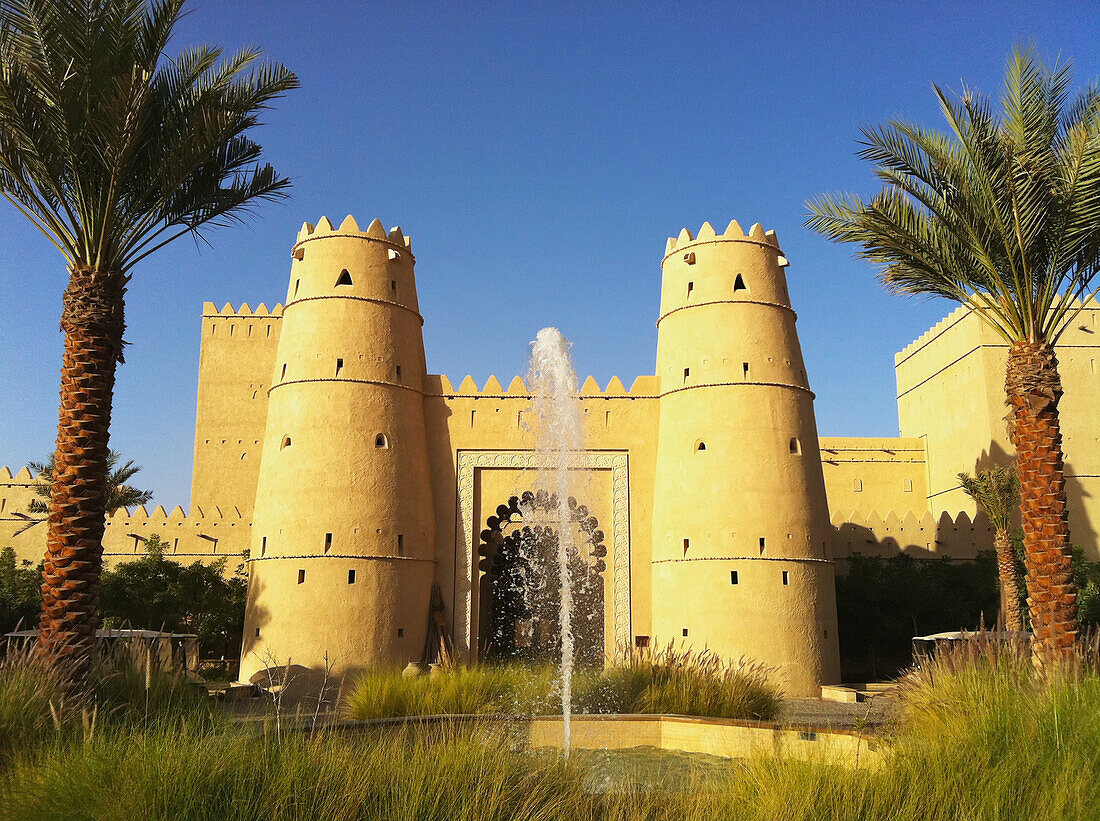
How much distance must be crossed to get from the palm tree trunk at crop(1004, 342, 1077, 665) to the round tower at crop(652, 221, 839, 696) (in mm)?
8471

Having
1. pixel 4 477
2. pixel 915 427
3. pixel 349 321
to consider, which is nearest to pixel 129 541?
pixel 4 477

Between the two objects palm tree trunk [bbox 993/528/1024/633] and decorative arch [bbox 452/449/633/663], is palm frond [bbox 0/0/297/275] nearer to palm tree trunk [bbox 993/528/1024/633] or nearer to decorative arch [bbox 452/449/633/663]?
decorative arch [bbox 452/449/633/663]

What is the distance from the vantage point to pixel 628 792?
5.94m

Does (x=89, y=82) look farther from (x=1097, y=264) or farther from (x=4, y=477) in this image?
(x=4, y=477)

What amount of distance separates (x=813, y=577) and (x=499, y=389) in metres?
8.49

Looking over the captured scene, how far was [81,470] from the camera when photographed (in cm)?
954

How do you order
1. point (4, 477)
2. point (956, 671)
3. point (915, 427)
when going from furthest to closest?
point (915, 427) → point (4, 477) → point (956, 671)

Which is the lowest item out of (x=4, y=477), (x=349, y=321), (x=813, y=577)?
(x=813, y=577)

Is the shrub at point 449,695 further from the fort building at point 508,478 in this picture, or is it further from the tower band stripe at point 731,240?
the tower band stripe at point 731,240

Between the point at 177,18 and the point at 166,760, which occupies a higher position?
the point at 177,18

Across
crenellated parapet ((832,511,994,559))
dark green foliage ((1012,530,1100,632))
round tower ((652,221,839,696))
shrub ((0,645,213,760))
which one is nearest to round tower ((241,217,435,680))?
round tower ((652,221,839,696))

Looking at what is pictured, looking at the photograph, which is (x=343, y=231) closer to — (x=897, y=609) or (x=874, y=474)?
(x=897, y=609)

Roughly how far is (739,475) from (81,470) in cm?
1335

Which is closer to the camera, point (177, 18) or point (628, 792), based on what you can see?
point (628, 792)
